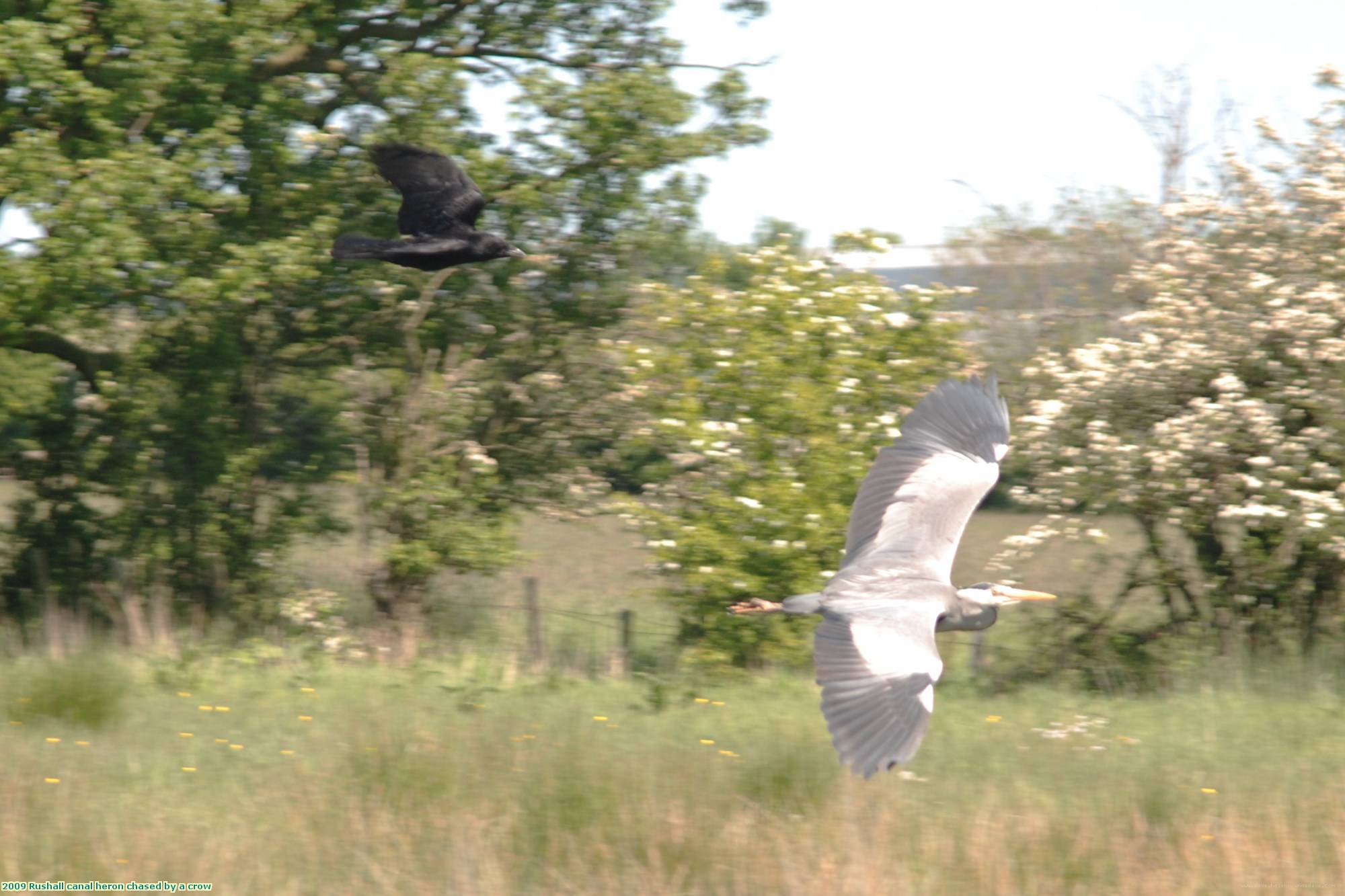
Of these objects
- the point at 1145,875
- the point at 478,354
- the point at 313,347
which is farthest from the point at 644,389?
the point at 1145,875

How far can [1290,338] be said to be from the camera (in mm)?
9484

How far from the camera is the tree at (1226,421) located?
927cm

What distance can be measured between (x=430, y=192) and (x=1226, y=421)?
5.27 meters

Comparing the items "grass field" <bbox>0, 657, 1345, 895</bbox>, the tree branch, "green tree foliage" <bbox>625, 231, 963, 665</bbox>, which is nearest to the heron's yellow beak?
"grass field" <bbox>0, 657, 1345, 895</bbox>

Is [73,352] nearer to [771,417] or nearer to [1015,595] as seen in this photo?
[771,417]

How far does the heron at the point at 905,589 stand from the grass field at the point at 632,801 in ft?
2.11

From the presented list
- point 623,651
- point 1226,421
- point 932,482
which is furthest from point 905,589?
point 623,651

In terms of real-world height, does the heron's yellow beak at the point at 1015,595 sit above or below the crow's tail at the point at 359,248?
below

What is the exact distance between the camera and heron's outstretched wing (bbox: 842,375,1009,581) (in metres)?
5.94

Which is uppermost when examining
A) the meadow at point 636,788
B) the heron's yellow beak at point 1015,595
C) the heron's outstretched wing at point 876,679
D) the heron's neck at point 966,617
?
the heron's outstretched wing at point 876,679

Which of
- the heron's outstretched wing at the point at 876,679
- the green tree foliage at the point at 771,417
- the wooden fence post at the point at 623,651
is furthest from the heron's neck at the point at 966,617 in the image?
the wooden fence post at the point at 623,651

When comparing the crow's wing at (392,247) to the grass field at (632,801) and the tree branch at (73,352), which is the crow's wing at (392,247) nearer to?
the grass field at (632,801)

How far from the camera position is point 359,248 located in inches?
227

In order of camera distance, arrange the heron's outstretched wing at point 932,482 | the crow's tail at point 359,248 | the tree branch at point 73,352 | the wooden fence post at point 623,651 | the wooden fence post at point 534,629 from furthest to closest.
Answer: the wooden fence post at point 534,629, the wooden fence post at point 623,651, the tree branch at point 73,352, the heron's outstretched wing at point 932,482, the crow's tail at point 359,248
